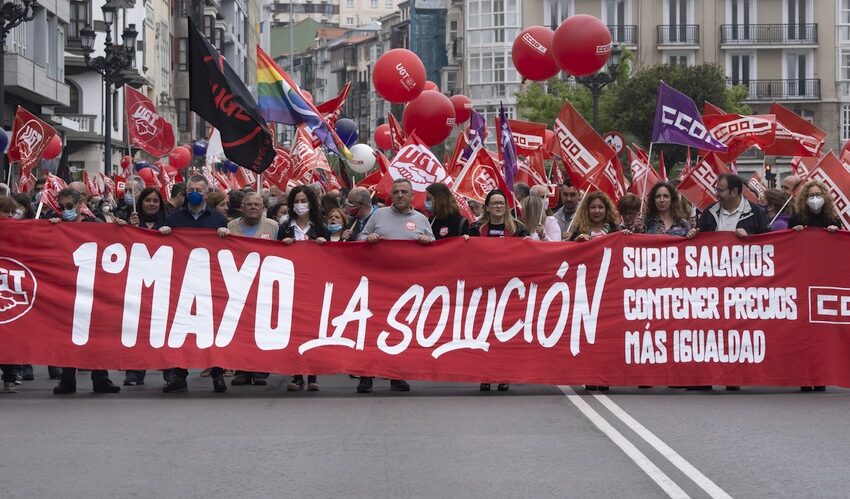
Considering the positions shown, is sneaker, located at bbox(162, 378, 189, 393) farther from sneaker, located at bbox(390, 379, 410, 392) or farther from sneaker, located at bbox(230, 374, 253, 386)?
sneaker, located at bbox(390, 379, 410, 392)

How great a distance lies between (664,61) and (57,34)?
4602cm

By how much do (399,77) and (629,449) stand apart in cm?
1574

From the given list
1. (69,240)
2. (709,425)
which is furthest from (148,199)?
(709,425)

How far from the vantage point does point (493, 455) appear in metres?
9.45

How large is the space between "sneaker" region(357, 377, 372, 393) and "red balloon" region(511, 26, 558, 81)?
499 inches

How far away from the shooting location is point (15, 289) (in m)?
13.1

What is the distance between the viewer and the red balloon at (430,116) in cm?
2512

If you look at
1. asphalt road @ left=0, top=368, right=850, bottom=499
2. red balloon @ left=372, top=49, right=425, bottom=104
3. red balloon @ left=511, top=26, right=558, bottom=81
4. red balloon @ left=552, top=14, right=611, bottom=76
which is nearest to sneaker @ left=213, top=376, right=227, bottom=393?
asphalt road @ left=0, top=368, right=850, bottom=499

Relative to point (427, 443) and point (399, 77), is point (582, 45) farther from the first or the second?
point (427, 443)

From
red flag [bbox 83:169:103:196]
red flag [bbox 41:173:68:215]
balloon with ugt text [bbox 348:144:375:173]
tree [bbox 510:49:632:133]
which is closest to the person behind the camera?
red flag [bbox 41:173:68:215]

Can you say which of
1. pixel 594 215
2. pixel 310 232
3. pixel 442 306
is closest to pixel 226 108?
pixel 310 232

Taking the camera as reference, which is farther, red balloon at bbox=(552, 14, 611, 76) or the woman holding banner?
red balloon at bbox=(552, 14, 611, 76)

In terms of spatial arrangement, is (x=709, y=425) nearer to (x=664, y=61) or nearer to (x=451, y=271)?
(x=451, y=271)

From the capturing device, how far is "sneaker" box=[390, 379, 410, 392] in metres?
13.1
